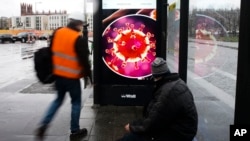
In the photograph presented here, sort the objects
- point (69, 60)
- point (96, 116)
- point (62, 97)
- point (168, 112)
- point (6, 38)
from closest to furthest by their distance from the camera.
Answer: point (168, 112)
point (69, 60)
point (62, 97)
point (96, 116)
point (6, 38)

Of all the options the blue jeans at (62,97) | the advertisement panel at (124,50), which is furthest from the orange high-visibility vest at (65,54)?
the advertisement panel at (124,50)

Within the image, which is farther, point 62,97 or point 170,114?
point 62,97

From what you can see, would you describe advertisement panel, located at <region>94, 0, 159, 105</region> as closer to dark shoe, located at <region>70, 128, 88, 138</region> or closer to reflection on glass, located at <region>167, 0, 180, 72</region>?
reflection on glass, located at <region>167, 0, 180, 72</region>

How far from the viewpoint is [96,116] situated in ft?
22.7

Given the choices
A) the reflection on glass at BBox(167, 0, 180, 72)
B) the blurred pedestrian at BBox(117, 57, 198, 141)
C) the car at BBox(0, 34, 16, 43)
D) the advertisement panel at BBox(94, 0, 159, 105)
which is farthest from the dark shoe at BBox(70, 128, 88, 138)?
the car at BBox(0, 34, 16, 43)

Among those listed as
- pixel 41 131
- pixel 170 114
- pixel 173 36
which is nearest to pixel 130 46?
pixel 173 36

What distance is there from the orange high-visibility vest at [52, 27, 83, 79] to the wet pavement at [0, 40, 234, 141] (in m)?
0.93

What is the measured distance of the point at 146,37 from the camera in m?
7.41

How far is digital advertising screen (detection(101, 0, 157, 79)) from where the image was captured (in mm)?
7359

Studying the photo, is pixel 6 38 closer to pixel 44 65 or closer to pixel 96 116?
pixel 96 116

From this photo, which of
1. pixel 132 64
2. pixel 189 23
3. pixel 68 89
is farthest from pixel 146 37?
pixel 68 89

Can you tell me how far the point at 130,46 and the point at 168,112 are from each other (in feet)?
14.0

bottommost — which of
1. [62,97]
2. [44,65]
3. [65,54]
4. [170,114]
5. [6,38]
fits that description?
[6,38]

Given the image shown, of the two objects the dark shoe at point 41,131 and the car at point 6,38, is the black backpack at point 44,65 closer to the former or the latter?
the dark shoe at point 41,131
